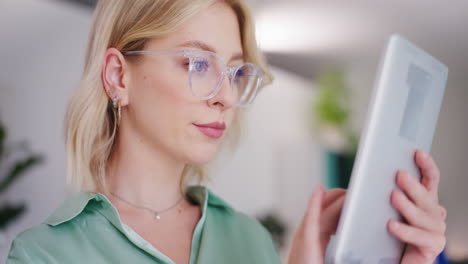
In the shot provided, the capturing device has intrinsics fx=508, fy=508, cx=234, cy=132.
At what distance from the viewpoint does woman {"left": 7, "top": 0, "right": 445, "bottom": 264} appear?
100 centimetres

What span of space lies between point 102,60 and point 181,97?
0.21 m

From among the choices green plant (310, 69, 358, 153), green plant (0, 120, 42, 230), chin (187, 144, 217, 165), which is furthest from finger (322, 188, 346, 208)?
green plant (310, 69, 358, 153)

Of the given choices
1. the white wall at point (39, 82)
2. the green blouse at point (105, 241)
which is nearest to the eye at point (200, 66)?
the green blouse at point (105, 241)

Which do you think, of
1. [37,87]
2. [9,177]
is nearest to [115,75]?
[9,177]

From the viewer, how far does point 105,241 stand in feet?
3.27

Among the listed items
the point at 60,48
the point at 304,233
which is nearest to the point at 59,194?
the point at 60,48

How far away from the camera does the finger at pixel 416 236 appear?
0.75 meters

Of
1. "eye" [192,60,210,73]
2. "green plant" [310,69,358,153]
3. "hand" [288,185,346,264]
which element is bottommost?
"hand" [288,185,346,264]

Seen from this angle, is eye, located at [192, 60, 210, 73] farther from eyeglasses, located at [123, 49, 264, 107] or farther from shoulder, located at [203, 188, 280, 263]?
shoulder, located at [203, 188, 280, 263]

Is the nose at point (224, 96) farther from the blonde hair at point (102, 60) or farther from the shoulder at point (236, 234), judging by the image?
the shoulder at point (236, 234)

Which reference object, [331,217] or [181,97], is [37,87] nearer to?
[181,97]

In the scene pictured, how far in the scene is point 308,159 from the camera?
20.6 ft

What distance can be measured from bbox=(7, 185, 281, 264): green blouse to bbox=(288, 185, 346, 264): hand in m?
0.29

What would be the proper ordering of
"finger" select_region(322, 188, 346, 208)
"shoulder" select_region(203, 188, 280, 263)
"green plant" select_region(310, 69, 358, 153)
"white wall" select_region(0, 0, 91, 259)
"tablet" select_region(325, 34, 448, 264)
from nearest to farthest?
"tablet" select_region(325, 34, 448, 264) → "finger" select_region(322, 188, 346, 208) → "shoulder" select_region(203, 188, 280, 263) → "white wall" select_region(0, 0, 91, 259) → "green plant" select_region(310, 69, 358, 153)
